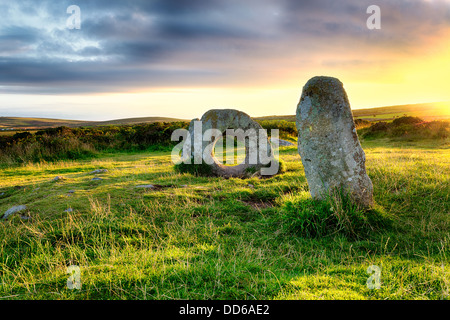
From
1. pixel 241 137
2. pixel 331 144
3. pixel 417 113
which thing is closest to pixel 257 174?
pixel 241 137

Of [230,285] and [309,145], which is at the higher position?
[309,145]

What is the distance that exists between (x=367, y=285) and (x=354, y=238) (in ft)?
7.52

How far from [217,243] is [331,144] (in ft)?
11.4

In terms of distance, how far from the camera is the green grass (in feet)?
11.8

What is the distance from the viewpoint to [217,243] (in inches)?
214

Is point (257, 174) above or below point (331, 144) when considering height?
below

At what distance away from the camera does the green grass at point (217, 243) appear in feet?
11.8

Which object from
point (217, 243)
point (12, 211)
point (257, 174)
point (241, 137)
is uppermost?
point (241, 137)

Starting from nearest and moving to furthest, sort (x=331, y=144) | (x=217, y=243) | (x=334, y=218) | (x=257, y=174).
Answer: (x=217, y=243) < (x=334, y=218) < (x=331, y=144) < (x=257, y=174)

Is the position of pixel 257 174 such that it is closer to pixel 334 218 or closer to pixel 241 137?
pixel 241 137
